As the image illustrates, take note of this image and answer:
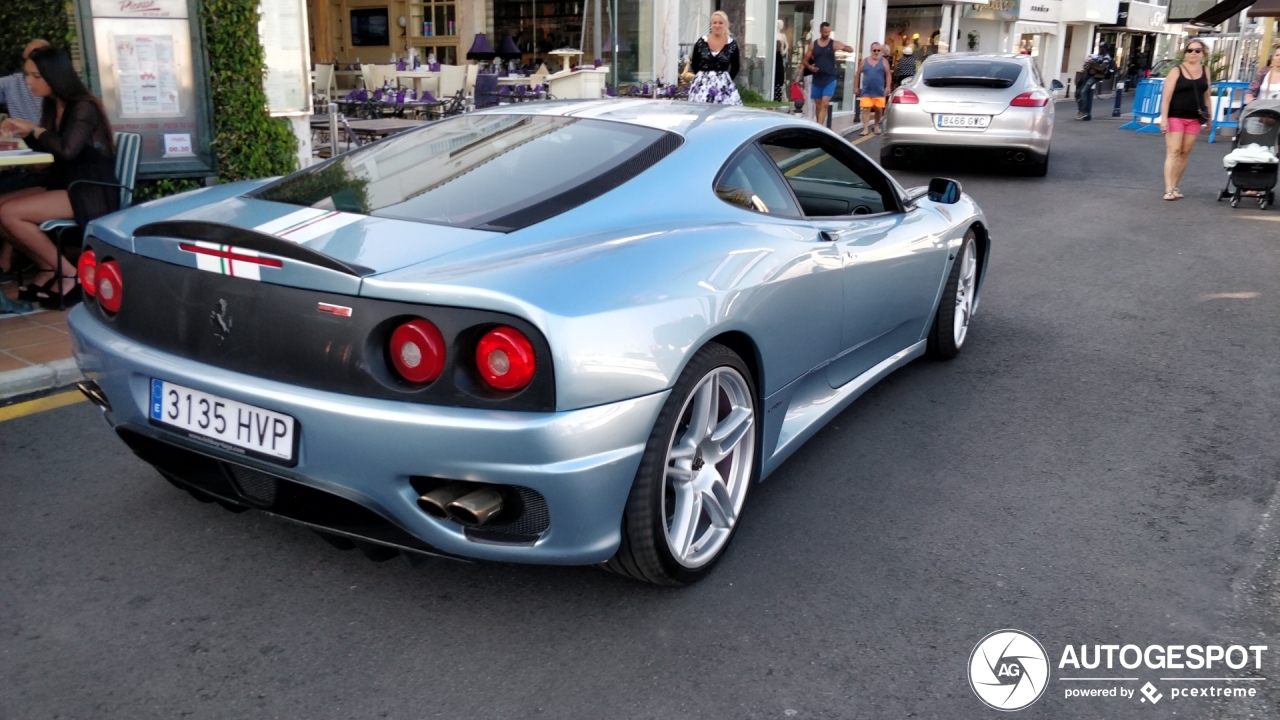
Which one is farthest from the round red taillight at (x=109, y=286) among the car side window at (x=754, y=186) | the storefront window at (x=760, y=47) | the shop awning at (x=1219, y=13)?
the shop awning at (x=1219, y=13)

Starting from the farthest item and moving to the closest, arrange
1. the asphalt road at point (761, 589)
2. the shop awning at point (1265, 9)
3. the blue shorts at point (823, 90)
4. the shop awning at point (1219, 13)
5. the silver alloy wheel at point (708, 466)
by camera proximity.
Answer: the shop awning at point (1219, 13), the shop awning at point (1265, 9), the blue shorts at point (823, 90), the silver alloy wheel at point (708, 466), the asphalt road at point (761, 589)

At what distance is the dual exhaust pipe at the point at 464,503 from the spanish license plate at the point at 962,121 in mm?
10930

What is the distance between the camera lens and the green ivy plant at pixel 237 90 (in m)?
8.04

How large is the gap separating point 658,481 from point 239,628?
1.17 meters

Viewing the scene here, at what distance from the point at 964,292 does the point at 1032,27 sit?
46658 millimetres

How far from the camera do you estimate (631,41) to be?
62.6ft

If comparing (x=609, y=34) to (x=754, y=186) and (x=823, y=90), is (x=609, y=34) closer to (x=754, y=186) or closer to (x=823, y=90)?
(x=823, y=90)

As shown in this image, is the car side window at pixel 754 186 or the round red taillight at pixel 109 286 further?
the car side window at pixel 754 186

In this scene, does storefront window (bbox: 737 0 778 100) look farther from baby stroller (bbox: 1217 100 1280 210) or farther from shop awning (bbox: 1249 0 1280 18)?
baby stroller (bbox: 1217 100 1280 210)

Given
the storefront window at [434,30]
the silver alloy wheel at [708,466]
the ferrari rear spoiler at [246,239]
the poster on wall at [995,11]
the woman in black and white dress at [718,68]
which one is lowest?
the silver alloy wheel at [708,466]

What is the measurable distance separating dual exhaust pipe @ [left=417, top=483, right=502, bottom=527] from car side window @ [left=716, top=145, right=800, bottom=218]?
1347 mm

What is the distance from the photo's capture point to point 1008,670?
2.68 metres

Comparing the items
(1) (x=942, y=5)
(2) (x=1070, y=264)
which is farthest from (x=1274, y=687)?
(1) (x=942, y=5)

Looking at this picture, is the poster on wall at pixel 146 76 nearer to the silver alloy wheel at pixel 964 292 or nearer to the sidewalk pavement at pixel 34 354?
the sidewalk pavement at pixel 34 354
